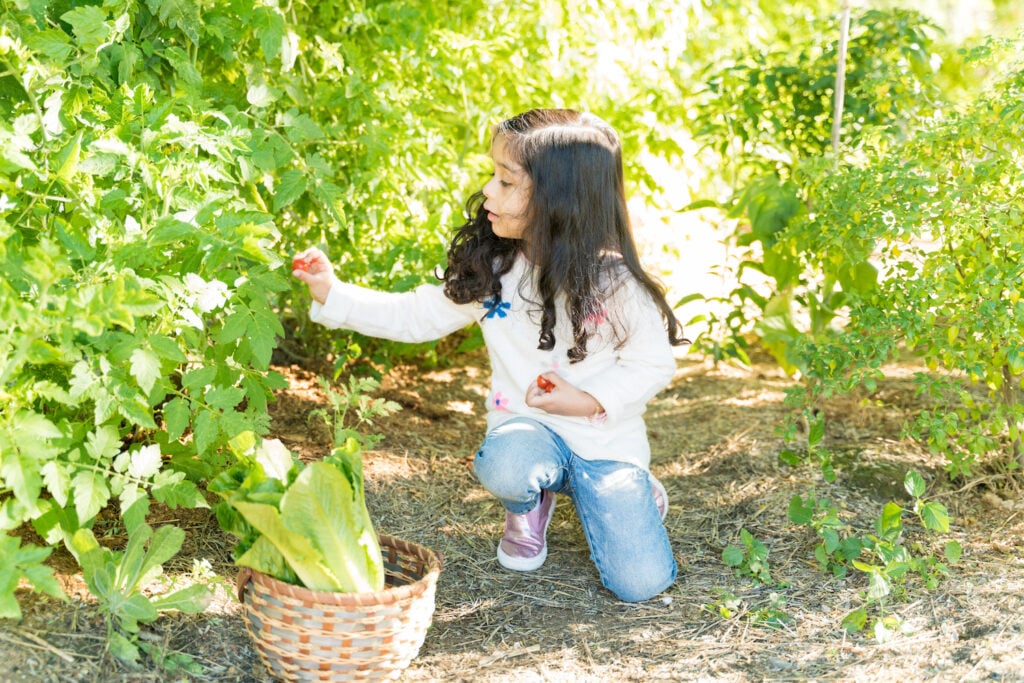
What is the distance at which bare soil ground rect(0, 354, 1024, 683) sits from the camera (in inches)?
83.7

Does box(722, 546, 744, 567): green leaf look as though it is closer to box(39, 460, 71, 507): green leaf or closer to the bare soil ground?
the bare soil ground

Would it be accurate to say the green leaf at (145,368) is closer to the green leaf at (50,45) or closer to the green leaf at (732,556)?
the green leaf at (50,45)

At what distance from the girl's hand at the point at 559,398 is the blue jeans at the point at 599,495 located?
0.38ft

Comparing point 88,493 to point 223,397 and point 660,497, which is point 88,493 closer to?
point 223,397

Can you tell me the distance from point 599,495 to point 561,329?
0.42 metres

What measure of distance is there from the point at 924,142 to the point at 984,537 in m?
1.01

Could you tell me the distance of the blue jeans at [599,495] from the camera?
2490 mm

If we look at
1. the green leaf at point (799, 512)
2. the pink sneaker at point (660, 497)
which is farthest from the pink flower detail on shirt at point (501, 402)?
the green leaf at point (799, 512)

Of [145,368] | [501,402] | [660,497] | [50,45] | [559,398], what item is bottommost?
[660,497]

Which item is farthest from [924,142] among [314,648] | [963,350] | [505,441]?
[314,648]

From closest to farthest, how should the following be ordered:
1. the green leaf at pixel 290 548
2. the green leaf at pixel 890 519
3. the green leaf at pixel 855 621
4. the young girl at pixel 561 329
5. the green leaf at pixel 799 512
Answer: the green leaf at pixel 290 548
the green leaf at pixel 855 621
the green leaf at pixel 890 519
the young girl at pixel 561 329
the green leaf at pixel 799 512

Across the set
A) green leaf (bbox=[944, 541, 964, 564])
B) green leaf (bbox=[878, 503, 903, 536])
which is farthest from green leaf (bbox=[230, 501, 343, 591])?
green leaf (bbox=[944, 541, 964, 564])

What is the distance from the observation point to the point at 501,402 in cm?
271

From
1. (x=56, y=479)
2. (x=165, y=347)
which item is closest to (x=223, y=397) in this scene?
(x=165, y=347)
